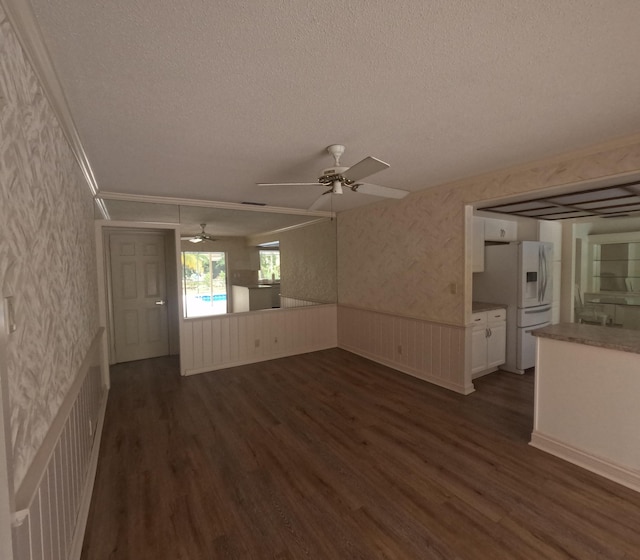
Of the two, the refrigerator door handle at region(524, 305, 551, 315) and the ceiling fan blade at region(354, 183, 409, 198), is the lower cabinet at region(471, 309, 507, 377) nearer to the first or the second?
the refrigerator door handle at region(524, 305, 551, 315)

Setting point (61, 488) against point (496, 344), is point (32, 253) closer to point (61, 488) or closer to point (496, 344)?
point (61, 488)

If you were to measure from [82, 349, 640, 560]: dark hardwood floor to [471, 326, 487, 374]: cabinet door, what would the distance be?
454 mm

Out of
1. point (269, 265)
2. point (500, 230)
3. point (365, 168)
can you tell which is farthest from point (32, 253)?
point (500, 230)

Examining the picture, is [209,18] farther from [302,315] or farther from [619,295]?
[619,295]

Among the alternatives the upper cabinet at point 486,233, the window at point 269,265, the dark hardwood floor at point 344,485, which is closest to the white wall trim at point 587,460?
the dark hardwood floor at point 344,485

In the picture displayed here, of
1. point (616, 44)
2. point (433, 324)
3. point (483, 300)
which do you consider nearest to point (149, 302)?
point (433, 324)

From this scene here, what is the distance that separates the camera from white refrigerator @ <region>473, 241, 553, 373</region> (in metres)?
4.10

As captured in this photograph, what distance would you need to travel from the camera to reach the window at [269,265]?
5195 millimetres

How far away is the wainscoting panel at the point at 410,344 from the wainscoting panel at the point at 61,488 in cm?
342

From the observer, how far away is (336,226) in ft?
18.0

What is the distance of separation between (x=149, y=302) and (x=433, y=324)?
4200 millimetres

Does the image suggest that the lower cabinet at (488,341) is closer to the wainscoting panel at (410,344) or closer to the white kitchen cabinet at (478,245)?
the wainscoting panel at (410,344)

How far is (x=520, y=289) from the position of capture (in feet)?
13.4

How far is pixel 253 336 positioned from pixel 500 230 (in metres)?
4.00
